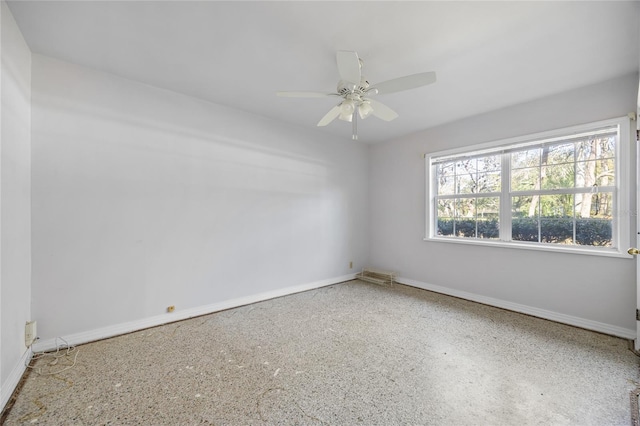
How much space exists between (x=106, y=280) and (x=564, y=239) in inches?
184

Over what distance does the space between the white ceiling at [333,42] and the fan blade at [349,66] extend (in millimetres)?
321

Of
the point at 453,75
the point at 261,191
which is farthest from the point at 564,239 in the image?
the point at 261,191

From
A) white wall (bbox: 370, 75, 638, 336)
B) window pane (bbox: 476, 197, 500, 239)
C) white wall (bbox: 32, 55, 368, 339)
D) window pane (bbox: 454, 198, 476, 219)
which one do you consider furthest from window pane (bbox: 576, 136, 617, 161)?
white wall (bbox: 32, 55, 368, 339)

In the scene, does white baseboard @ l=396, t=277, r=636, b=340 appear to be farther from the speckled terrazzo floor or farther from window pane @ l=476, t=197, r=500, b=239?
window pane @ l=476, t=197, r=500, b=239

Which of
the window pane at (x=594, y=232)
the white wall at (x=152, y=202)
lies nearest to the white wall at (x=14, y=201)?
the white wall at (x=152, y=202)

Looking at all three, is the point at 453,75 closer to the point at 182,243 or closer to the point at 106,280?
the point at 182,243

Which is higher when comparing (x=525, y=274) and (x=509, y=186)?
(x=509, y=186)

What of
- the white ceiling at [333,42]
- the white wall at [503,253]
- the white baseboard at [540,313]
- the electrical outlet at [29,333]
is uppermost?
the white ceiling at [333,42]

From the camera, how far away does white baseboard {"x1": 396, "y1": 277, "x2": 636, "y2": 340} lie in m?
2.40

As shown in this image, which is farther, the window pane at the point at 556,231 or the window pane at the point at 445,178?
the window pane at the point at 445,178

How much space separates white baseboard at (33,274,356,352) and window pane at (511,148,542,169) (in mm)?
3153

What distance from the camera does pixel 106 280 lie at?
7.82 ft

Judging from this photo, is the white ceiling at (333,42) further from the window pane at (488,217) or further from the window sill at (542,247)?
the window sill at (542,247)

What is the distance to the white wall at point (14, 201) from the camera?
161 cm
